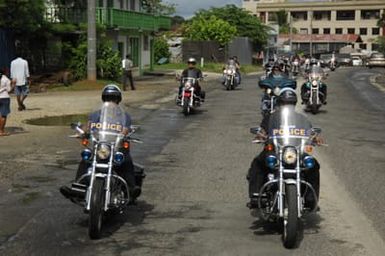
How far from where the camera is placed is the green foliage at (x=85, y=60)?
3347 centimetres

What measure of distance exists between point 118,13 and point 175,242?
3400 centimetres

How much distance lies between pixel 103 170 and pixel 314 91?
1386cm

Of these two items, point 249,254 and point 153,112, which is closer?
point 249,254

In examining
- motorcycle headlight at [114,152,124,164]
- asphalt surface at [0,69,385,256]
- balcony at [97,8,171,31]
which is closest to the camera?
asphalt surface at [0,69,385,256]

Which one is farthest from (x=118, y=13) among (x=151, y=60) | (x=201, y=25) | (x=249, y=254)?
(x=249, y=254)

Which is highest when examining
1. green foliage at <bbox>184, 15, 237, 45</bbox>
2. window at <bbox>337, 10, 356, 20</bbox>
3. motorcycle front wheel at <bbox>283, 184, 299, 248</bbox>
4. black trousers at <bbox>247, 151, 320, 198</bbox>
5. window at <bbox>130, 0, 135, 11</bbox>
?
window at <bbox>337, 10, 356, 20</bbox>

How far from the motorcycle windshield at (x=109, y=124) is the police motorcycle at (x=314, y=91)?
13217mm

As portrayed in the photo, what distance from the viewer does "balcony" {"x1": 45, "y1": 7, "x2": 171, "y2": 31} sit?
1409 inches

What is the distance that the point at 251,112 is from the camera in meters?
20.7

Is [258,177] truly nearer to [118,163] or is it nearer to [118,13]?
[118,163]

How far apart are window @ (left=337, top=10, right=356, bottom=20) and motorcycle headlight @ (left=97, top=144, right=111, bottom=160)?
131 meters

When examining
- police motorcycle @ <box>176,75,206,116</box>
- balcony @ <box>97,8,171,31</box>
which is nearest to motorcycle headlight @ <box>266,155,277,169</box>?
police motorcycle @ <box>176,75,206,116</box>

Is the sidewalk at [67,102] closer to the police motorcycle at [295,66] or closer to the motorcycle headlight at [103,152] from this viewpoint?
the motorcycle headlight at [103,152]

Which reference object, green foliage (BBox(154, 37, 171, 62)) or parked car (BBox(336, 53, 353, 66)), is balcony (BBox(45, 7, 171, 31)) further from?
parked car (BBox(336, 53, 353, 66))
